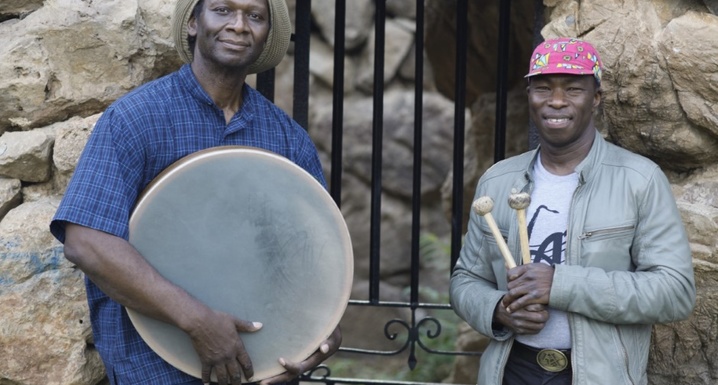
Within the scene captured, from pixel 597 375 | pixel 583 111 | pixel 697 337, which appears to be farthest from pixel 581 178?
pixel 697 337

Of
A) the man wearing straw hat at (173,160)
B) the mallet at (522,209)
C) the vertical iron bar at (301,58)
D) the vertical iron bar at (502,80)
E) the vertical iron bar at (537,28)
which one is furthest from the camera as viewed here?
the vertical iron bar at (502,80)

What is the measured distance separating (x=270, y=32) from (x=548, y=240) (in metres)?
0.93

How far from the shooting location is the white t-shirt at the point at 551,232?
2756mm

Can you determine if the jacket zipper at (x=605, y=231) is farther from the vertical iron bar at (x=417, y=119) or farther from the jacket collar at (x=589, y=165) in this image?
the vertical iron bar at (x=417, y=119)

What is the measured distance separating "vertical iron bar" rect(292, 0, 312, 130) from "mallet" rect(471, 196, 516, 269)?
1.15 meters

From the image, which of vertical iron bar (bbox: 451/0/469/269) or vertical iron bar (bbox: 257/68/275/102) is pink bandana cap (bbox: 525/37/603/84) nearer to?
vertical iron bar (bbox: 451/0/469/269)

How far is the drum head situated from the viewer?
2.56m

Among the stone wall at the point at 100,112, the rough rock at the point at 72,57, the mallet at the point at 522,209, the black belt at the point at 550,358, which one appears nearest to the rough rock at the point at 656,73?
the stone wall at the point at 100,112

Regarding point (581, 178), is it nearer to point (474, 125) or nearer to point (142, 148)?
point (142, 148)

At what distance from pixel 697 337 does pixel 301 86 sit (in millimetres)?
1579

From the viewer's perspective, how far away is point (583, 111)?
2812 millimetres

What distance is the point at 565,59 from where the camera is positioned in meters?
2.79

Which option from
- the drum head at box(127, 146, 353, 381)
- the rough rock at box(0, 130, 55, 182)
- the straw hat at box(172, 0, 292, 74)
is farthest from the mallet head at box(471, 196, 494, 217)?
the rough rock at box(0, 130, 55, 182)

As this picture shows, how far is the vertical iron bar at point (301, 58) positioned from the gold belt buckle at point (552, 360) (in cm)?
132
